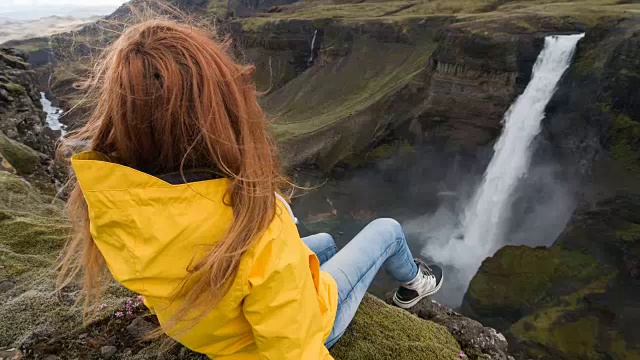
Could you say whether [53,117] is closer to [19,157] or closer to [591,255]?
[19,157]

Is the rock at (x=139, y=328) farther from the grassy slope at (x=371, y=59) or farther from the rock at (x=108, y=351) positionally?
the grassy slope at (x=371, y=59)

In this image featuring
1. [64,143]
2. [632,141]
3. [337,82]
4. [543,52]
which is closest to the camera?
[64,143]

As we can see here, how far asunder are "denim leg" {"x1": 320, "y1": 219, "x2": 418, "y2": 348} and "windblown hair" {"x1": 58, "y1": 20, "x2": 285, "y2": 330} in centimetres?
167

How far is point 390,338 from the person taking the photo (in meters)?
4.96

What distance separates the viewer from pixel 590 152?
28.6 metres

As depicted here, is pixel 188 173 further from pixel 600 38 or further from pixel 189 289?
pixel 600 38

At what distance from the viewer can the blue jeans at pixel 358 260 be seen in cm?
396

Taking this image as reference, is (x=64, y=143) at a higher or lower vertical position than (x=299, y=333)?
higher

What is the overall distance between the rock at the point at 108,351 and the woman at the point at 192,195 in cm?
198

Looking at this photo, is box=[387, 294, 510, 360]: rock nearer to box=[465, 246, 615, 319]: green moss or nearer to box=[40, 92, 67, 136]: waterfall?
box=[465, 246, 615, 319]: green moss

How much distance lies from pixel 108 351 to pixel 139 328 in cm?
40

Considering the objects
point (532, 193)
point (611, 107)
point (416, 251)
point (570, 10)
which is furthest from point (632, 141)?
point (416, 251)

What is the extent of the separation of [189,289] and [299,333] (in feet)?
2.30

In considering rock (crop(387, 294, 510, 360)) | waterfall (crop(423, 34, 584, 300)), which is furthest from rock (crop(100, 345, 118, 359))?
waterfall (crop(423, 34, 584, 300))
